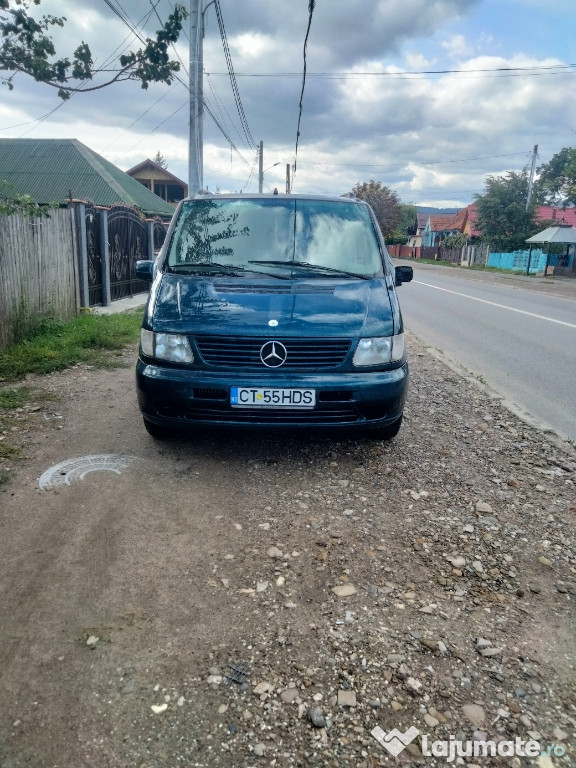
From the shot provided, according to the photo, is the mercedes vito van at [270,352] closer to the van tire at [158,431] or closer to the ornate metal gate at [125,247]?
the van tire at [158,431]

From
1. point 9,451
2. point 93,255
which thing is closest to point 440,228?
point 93,255

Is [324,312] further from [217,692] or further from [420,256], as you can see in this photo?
[420,256]

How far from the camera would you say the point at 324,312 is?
12.6ft

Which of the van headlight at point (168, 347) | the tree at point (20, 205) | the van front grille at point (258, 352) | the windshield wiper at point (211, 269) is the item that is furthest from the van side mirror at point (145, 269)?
the tree at point (20, 205)

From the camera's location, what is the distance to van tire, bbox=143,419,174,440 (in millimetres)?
4207

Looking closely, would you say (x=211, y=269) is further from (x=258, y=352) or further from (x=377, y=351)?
(x=377, y=351)

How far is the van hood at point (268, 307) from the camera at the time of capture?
12.2 feet

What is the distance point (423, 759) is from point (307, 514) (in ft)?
5.35

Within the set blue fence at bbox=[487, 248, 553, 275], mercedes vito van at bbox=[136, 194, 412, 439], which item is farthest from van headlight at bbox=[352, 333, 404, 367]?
blue fence at bbox=[487, 248, 553, 275]

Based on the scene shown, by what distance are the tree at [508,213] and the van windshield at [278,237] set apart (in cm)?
4061

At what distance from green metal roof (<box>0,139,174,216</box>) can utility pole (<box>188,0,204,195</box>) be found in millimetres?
12526

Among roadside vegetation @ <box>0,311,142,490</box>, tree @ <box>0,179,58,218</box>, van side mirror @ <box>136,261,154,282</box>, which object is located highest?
tree @ <box>0,179,58,218</box>

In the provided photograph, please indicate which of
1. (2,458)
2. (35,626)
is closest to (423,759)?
(35,626)

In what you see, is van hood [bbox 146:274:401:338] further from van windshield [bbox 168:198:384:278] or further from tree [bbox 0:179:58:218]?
tree [bbox 0:179:58:218]
